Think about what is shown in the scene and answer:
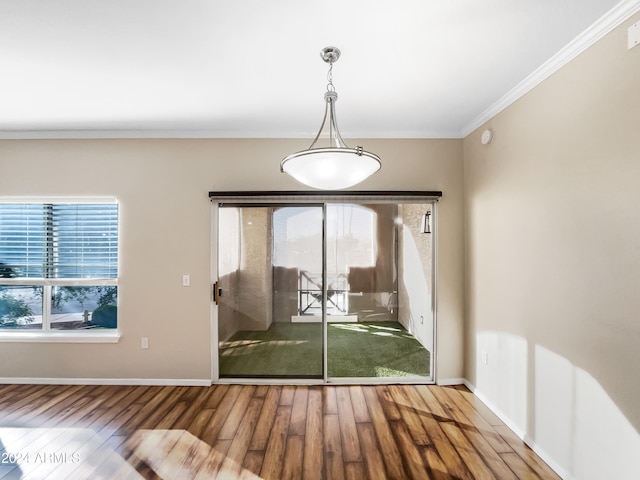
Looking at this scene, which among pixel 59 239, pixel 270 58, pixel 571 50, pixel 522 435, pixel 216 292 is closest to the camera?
pixel 571 50

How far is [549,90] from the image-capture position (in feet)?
6.86

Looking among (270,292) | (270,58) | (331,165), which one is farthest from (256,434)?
(270,58)

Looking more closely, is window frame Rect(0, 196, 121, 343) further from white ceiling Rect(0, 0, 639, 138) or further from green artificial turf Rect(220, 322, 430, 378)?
green artificial turf Rect(220, 322, 430, 378)

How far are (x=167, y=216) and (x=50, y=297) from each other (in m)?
1.57

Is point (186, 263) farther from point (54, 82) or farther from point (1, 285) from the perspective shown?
point (1, 285)

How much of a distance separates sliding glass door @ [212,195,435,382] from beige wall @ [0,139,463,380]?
0.21 m

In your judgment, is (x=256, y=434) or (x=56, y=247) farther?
(x=56, y=247)

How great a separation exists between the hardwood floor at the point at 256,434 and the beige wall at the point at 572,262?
1.39 feet

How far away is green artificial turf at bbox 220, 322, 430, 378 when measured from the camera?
331 cm

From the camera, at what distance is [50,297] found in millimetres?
3375

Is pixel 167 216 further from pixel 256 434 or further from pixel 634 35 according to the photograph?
pixel 634 35

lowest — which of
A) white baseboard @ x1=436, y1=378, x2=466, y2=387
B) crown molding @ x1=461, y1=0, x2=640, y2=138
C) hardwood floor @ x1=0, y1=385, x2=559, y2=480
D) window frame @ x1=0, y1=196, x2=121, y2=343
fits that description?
hardwood floor @ x1=0, y1=385, x2=559, y2=480

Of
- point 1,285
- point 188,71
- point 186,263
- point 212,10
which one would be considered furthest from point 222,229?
point 1,285

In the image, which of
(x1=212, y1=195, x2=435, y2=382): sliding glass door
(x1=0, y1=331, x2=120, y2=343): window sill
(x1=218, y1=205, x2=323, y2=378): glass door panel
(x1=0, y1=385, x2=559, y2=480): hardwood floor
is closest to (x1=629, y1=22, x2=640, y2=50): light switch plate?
(x1=212, y1=195, x2=435, y2=382): sliding glass door
